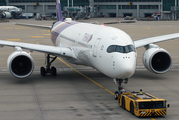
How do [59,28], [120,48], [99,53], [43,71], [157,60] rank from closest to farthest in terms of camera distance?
[120,48] < [99,53] < [157,60] < [43,71] < [59,28]

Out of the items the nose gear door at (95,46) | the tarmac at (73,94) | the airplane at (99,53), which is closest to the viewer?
the tarmac at (73,94)

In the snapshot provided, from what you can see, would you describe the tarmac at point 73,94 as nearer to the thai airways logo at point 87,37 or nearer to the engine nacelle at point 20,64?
the engine nacelle at point 20,64

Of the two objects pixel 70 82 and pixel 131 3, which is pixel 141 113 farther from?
pixel 131 3

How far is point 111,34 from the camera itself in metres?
20.2

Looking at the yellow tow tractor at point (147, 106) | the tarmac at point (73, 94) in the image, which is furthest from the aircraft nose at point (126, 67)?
the yellow tow tractor at point (147, 106)

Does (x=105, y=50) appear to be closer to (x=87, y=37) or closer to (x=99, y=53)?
(x=99, y=53)

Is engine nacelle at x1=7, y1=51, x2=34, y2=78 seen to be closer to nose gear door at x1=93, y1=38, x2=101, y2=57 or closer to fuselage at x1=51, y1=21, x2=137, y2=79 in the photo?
fuselage at x1=51, y1=21, x2=137, y2=79

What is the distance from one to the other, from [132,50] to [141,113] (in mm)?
4544

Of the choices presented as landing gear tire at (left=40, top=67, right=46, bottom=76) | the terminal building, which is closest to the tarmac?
landing gear tire at (left=40, top=67, right=46, bottom=76)

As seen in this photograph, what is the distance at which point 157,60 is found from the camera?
25531 mm

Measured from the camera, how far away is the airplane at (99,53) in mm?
18328

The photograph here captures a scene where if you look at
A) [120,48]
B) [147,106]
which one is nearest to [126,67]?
[120,48]

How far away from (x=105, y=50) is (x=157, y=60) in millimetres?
7744

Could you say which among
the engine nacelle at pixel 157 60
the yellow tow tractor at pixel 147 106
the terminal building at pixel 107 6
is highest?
the terminal building at pixel 107 6
